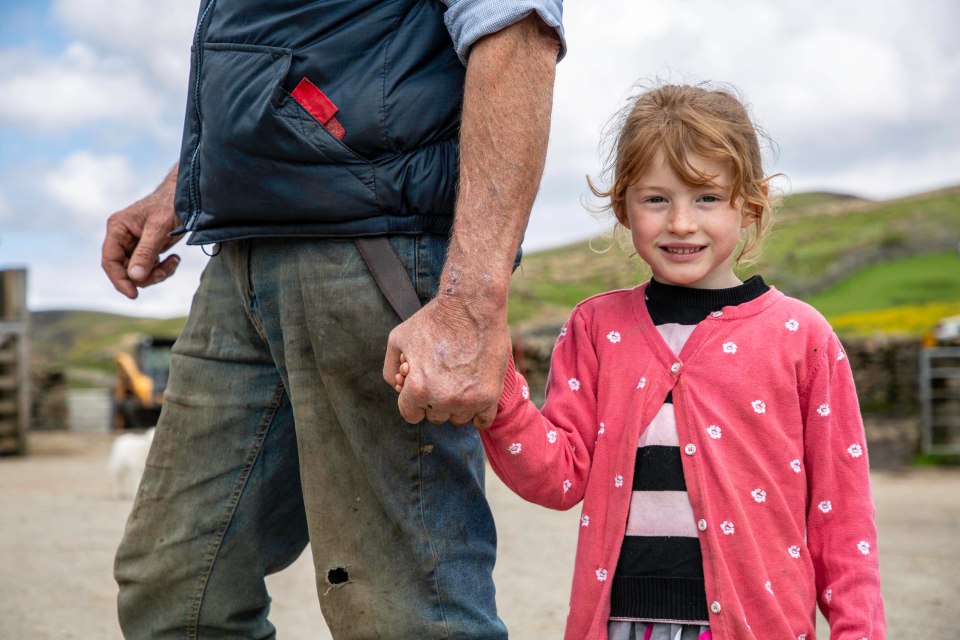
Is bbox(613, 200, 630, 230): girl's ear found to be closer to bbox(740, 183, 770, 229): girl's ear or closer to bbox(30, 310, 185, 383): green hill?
bbox(740, 183, 770, 229): girl's ear

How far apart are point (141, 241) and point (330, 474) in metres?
0.86

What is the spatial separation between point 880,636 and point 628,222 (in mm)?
860

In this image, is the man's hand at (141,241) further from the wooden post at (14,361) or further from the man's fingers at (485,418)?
the wooden post at (14,361)

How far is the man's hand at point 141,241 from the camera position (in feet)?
7.99

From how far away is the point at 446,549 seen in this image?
6.14 feet

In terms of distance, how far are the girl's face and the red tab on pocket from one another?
1.83ft

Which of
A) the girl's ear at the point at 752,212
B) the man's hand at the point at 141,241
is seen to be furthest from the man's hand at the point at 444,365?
the man's hand at the point at 141,241

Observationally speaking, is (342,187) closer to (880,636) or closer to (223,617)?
(223,617)

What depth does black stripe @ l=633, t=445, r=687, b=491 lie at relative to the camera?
6.06 ft

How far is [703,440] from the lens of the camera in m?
1.83

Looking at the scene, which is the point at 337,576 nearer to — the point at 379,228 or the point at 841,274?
the point at 379,228

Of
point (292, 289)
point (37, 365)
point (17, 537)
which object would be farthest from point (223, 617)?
point (37, 365)

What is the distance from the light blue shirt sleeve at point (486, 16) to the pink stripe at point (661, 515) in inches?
31.8

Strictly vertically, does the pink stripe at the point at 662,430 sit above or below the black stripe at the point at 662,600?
above
